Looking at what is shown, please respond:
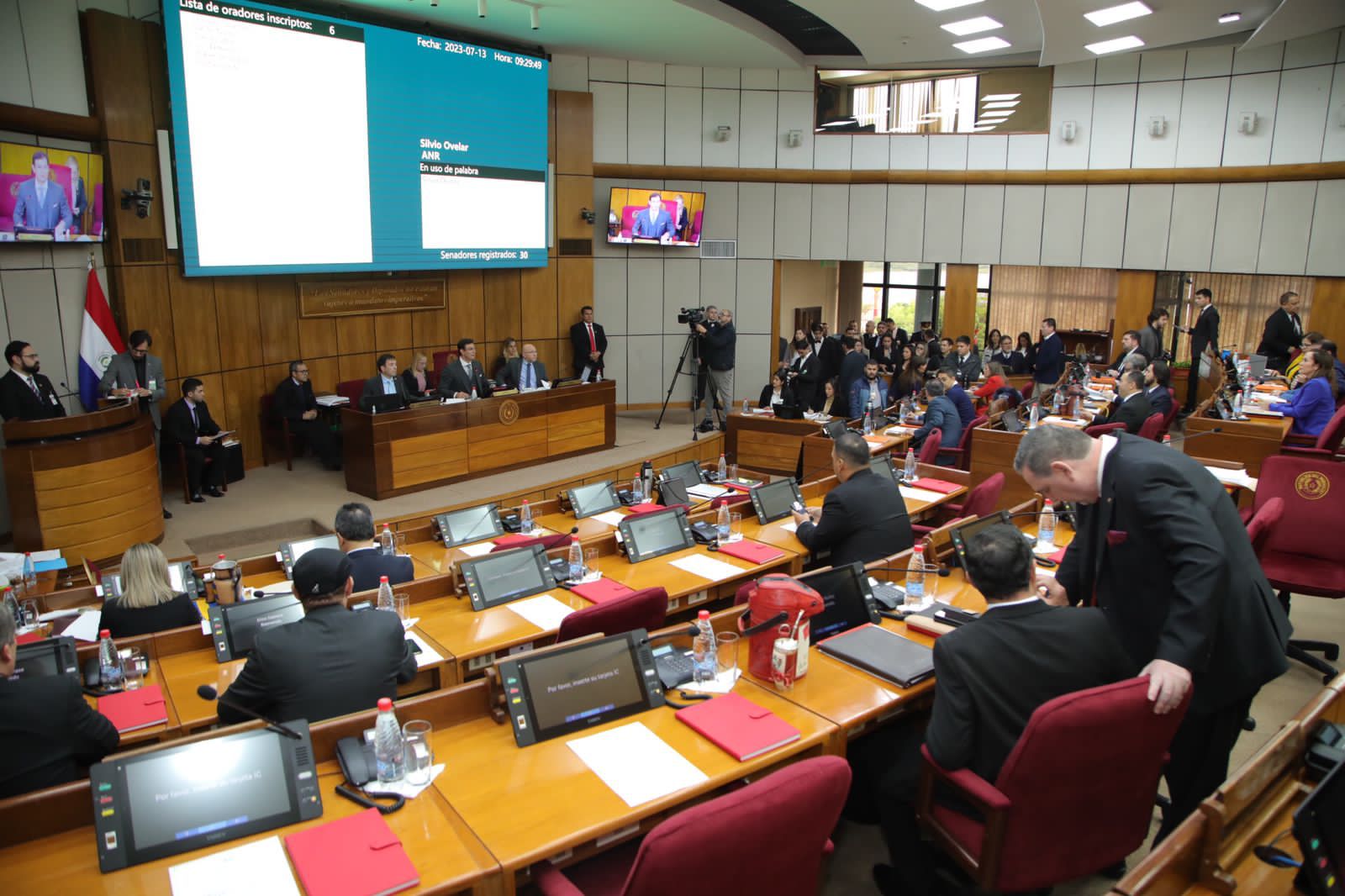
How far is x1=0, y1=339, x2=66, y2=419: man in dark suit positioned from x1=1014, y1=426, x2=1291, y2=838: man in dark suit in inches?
269

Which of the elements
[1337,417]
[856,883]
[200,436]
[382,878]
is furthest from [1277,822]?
[200,436]

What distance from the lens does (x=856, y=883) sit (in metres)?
3.21

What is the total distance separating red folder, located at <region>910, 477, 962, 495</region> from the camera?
19.5 ft

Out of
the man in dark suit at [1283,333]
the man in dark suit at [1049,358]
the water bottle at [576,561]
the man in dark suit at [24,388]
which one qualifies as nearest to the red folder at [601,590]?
the water bottle at [576,561]

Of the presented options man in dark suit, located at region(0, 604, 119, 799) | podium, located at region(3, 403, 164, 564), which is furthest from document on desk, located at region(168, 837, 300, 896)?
podium, located at region(3, 403, 164, 564)

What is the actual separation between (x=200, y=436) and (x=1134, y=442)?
25.4 ft

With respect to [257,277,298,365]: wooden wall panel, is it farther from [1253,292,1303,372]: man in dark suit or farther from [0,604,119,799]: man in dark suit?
[1253,292,1303,372]: man in dark suit

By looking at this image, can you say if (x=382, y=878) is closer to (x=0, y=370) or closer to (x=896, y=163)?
(x=0, y=370)

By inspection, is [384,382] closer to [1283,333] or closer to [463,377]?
[463,377]

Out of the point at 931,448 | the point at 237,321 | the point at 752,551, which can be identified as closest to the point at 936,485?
the point at 931,448

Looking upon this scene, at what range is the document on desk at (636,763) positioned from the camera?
2459 mm

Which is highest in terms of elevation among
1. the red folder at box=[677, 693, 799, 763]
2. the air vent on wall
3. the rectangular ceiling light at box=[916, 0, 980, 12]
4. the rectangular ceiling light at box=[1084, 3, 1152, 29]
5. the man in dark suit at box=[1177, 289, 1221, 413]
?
the rectangular ceiling light at box=[916, 0, 980, 12]

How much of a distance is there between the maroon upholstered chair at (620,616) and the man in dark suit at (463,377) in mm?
5859

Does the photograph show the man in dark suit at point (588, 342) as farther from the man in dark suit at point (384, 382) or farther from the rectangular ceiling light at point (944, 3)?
the rectangular ceiling light at point (944, 3)
